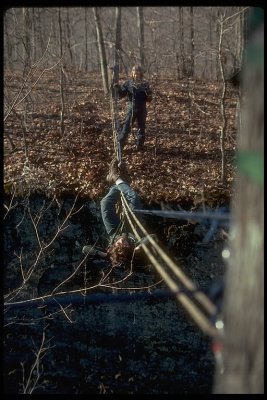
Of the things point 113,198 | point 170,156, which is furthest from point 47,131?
point 113,198

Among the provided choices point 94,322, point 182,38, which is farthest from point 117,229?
point 182,38

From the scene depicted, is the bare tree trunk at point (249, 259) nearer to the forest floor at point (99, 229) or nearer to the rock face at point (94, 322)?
the forest floor at point (99, 229)

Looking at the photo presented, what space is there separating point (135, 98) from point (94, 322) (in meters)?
5.28

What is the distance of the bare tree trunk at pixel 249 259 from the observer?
1.56 meters

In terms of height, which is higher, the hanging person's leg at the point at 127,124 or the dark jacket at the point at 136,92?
the dark jacket at the point at 136,92

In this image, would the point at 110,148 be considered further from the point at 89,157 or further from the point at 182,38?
the point at 182,38

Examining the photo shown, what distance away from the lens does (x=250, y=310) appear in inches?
63.9

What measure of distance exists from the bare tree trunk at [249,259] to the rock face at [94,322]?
253 inches

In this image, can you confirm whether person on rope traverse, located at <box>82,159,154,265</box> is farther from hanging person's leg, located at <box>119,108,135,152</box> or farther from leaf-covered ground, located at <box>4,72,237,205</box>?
hanging person's leg, located at <box>119,108,135,152</box>

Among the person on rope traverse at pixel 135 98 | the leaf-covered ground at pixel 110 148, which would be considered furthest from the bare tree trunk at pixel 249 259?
the person on rope traverse at pixel 135 98

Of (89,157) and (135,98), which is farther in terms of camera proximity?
(89,157)

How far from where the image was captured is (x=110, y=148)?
12586 mm

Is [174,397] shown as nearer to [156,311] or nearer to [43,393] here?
[156,311]

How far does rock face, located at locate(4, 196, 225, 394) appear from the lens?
29.0ft
